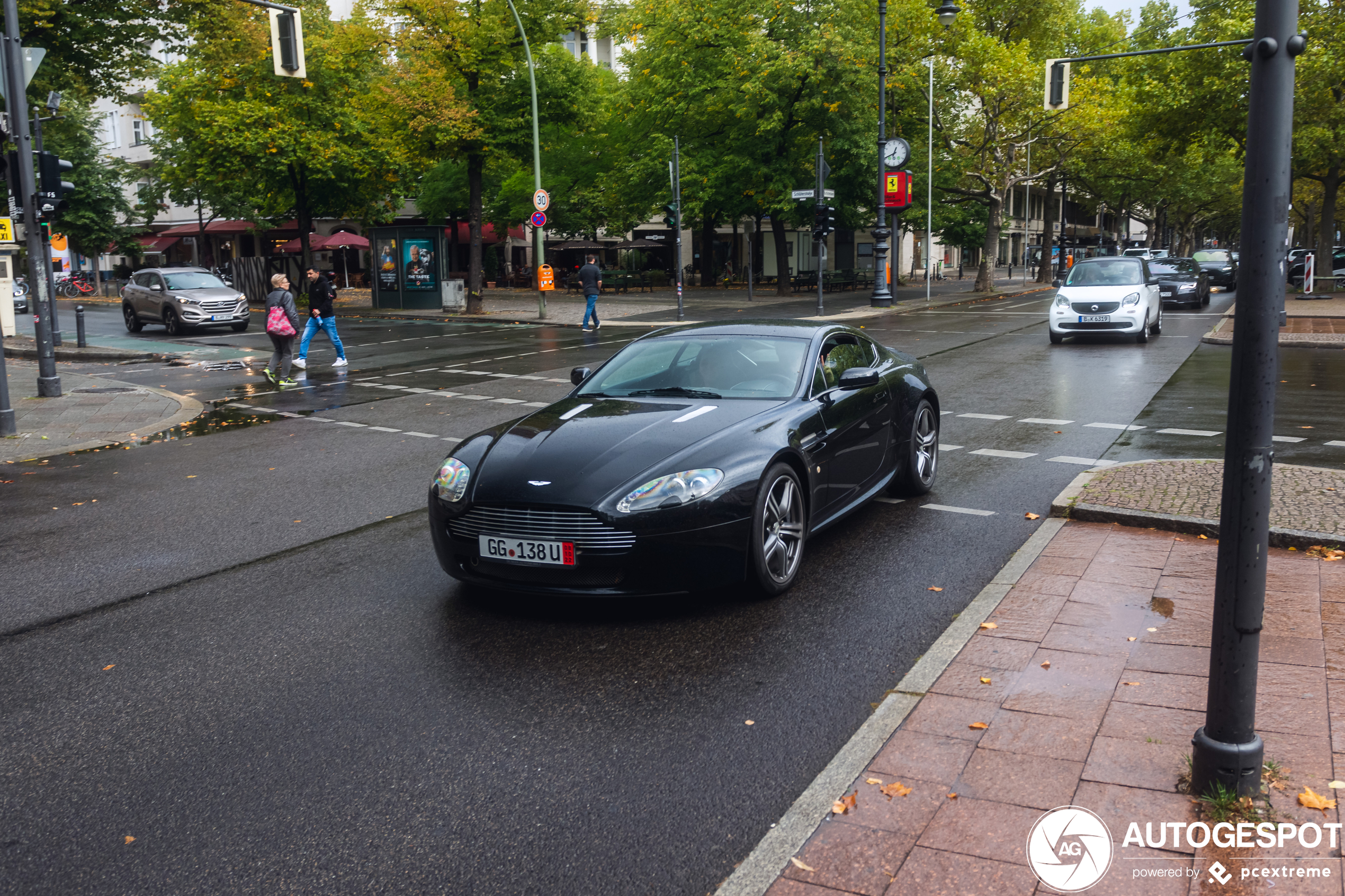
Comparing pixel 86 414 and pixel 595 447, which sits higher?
pixel 595 447

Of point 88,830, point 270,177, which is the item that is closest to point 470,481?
point 88,830

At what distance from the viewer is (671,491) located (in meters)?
5.22

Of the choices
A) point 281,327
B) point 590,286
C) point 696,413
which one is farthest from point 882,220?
point 696,413

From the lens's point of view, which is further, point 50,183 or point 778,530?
point 50,183

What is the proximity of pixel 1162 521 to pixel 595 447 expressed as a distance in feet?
11.7

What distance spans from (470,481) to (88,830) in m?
2.45

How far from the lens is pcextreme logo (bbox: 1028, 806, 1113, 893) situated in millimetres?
3070

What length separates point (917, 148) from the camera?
143 ft

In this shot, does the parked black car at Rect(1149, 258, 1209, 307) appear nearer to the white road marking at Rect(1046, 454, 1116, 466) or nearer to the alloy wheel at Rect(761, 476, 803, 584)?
the white road marking at Rect(1046, 454, 1116, 466)

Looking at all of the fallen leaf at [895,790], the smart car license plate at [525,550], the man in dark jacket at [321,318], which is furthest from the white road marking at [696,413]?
the man in dark jacket at [321,318]

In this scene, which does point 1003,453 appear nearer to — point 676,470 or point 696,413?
point 696,413

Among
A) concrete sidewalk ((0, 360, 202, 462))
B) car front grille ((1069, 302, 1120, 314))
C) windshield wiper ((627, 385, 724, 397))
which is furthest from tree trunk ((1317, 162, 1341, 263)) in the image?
windshield wiper ((627, 385, 724, 397))

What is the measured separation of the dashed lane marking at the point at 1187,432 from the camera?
10617 mm

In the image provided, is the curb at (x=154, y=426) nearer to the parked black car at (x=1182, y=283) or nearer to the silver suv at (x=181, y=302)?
the silver suv at (x=181, y=302)
